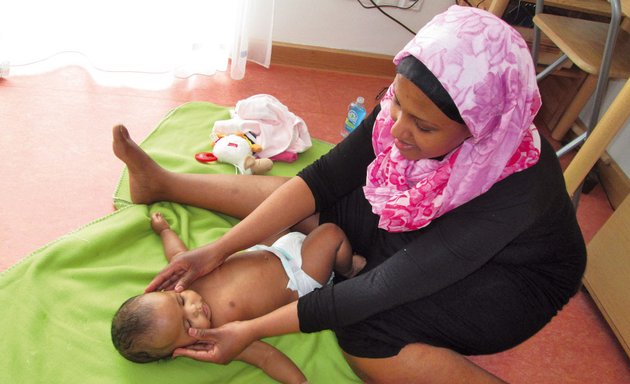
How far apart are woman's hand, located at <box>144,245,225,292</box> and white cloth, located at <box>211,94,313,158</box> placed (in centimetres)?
59

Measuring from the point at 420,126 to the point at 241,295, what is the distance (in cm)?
56

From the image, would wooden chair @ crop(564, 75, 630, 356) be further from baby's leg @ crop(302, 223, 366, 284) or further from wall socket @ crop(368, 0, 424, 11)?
wall socket @ crop(368, 0, 424, 11)

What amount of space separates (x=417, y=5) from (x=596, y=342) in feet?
5.30

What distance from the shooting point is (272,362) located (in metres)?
1.04

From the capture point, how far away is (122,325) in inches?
37.2

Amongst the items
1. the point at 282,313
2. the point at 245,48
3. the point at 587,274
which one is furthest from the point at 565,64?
the point at 282,313

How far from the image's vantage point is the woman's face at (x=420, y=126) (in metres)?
0.78

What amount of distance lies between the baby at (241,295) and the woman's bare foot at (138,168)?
0.22 ft

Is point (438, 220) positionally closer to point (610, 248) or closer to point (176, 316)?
point (176, 316)

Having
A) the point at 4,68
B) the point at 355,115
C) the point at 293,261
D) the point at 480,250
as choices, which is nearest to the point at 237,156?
the point at 293,261

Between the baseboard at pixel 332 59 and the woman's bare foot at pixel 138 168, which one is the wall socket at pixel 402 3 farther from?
the woman's bare foot at pixel 138 168

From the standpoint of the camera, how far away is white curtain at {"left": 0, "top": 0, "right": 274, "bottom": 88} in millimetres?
1839

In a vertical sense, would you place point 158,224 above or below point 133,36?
below

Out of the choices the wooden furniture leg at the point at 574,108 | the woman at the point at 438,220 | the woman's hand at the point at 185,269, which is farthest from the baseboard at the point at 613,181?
the woman's hand at the point at 185,269
